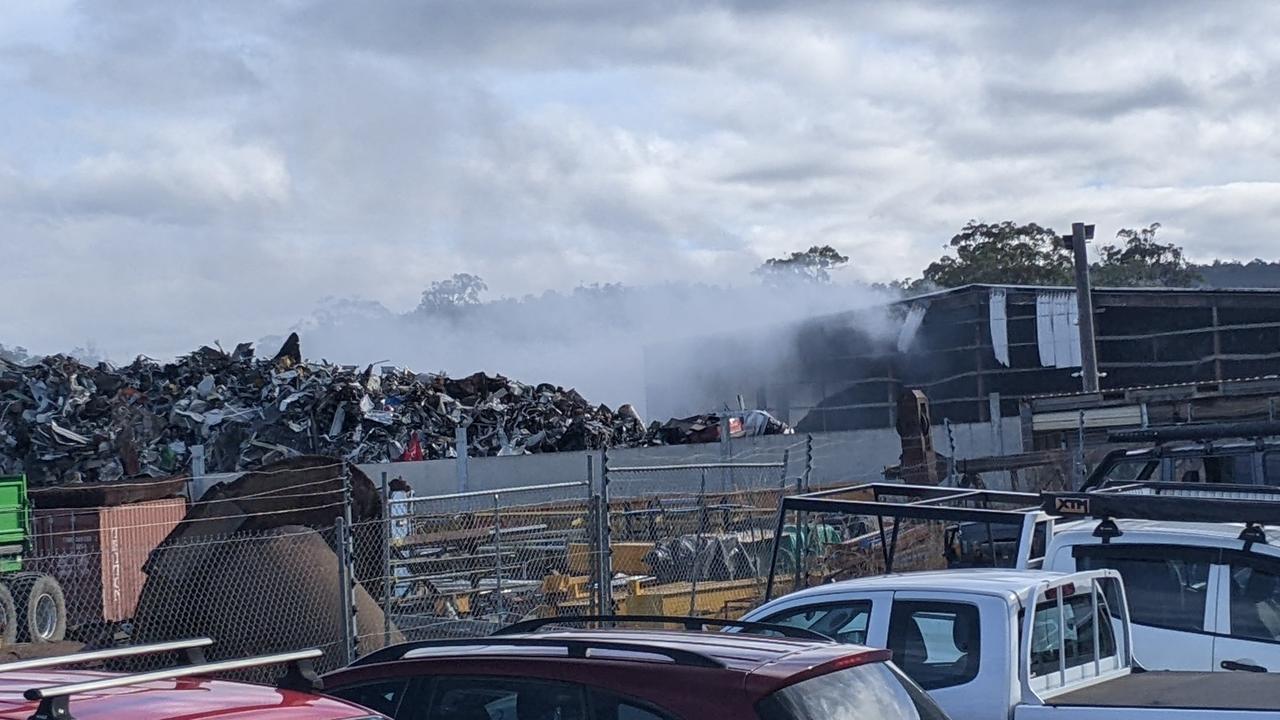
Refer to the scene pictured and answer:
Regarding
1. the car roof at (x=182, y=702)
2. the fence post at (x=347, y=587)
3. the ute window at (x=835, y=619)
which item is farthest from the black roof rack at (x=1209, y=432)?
the car roof at (x=182, y=702)

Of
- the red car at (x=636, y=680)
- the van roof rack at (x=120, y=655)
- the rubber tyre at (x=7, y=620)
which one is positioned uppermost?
the van roof rack at (x=120, y=655)

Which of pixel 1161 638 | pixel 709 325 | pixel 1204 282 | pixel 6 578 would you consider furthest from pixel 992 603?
pixel 1204 282

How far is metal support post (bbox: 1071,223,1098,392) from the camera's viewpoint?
33.9 meters

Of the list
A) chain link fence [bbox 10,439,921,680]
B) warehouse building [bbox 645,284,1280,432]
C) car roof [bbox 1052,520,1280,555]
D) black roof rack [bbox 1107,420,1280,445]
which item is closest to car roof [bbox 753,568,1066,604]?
car roof [bbox 1052,520,1280,555]

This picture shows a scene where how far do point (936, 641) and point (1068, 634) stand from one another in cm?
66

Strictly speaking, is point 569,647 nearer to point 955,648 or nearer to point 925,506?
point 955,648

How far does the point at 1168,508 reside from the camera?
7.53 metres

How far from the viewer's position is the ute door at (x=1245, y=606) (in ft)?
27.2

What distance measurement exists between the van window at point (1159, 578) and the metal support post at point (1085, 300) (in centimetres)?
2630

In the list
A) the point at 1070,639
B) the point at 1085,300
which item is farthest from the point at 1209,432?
the point at 1085,300

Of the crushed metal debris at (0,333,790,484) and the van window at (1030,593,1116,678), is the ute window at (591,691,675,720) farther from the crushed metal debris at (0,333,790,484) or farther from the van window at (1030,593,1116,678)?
the crushed metal debris at (0,333,790,484)

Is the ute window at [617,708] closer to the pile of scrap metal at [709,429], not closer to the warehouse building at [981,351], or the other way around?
the warehouse building at [981,351]

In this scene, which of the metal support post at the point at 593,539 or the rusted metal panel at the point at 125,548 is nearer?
the metal support post at the point at 593,539

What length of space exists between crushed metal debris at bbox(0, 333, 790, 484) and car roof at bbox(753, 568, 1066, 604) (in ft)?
85.2
